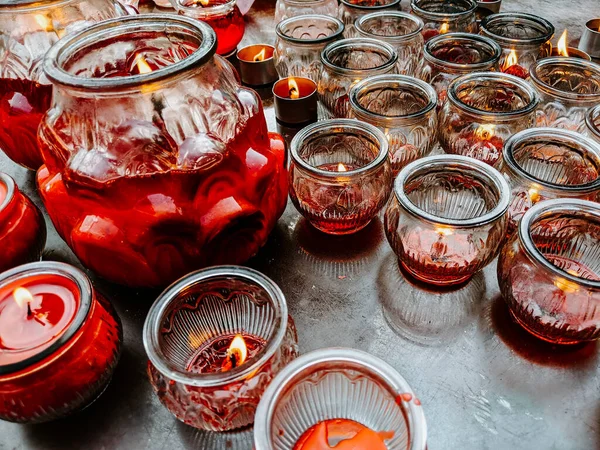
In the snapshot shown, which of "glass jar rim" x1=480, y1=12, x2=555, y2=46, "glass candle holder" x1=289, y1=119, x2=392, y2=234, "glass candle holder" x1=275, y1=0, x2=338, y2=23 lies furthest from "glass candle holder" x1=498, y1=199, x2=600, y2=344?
"glass candle holder" x1=275, y1=0, x2=338, y2=23

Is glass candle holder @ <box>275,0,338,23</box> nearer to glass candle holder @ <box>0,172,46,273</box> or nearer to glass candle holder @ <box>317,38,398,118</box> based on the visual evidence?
glass candle holder @ <box>317,38,398,118</box>

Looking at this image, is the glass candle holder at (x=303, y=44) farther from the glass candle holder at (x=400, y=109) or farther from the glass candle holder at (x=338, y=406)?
the glass candle holder at (x=338, y=406)

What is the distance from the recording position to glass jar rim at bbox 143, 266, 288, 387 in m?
0.37

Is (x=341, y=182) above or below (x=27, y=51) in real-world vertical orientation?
below

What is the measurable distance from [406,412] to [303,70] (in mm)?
609

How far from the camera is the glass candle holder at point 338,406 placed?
0.35 metres

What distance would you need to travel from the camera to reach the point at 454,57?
790 mm

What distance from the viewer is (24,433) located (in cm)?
43

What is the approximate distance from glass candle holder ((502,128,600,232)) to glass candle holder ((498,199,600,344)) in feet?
0.10

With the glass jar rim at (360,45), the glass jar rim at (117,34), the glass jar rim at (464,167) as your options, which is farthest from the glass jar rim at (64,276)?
the glass jar rim at (360,45)

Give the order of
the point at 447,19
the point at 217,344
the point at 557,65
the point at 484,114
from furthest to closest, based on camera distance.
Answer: the point at 447,19, the point at 557,65, the point at 484,114, the point at 217,344

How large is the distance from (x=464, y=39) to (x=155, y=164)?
0.55m

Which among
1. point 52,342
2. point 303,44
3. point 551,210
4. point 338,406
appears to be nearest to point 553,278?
point 551,210

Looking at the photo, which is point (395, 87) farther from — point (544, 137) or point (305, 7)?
point (305, 7)
